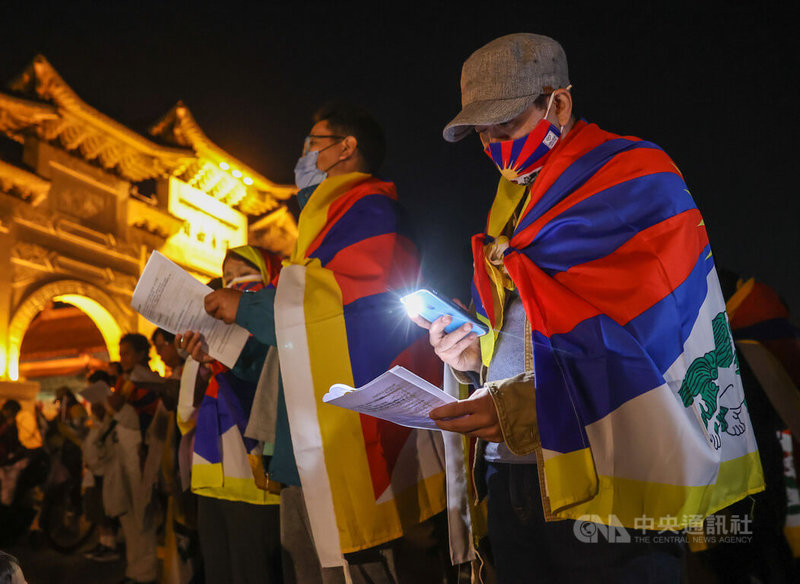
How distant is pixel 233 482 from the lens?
2.65m

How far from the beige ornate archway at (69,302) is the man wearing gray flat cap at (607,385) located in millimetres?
11962

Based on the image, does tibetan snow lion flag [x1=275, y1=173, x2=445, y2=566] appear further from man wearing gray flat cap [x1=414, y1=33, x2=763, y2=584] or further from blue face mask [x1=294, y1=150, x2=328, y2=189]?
man wearing gray flat cap [x1=414, y1=33, x2=763, y2=584]

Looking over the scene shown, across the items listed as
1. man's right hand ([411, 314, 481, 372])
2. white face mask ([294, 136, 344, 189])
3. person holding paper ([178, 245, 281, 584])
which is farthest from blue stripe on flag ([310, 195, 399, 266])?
man's right hand ([411, 314, 481, 372])

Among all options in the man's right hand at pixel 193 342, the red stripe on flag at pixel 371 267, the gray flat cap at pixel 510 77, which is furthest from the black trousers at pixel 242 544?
the gray flat cap at pixel 510 77

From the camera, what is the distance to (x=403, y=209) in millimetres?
2504

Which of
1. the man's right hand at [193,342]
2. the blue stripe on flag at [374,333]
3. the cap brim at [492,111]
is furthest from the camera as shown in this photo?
the man's right hand at [193,342]

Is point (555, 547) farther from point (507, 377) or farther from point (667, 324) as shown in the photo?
point (667, 324)

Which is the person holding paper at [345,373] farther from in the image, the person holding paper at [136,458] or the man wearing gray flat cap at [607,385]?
the person holding paper at [136,458]

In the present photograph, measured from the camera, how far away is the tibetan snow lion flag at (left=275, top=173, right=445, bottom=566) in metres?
2.00

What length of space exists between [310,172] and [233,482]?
1204 millimetres

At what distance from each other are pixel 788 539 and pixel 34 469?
8192mm

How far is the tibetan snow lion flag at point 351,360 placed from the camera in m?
2.00

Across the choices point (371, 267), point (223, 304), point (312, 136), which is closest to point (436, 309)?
point (371, 267)

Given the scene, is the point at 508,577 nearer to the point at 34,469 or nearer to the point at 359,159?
the point at 359,159
